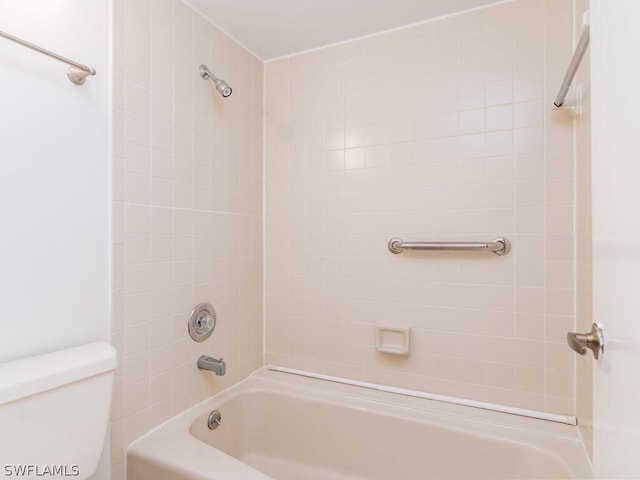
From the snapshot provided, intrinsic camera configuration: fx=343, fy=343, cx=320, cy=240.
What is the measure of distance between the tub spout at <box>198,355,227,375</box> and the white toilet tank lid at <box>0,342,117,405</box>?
0.47 meters

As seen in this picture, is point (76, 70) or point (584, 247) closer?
point (76, 70)

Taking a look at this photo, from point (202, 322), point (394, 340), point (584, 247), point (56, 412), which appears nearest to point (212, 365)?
point (202, 322)

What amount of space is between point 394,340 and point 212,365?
814 mm

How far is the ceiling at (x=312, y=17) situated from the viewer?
142 cm

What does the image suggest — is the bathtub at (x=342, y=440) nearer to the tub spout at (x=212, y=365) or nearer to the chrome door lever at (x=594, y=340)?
the tub spout at (x=212, y=365)

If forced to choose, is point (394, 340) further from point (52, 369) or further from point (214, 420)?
point (52, 369)

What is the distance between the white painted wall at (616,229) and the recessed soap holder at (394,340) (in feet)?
2.77

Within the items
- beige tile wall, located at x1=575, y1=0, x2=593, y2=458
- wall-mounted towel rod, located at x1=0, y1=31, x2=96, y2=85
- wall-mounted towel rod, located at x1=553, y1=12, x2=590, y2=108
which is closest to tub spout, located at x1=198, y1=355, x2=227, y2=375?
wall-mounted towel rod, located at x1=0, y1=31, x2=96, y2=85

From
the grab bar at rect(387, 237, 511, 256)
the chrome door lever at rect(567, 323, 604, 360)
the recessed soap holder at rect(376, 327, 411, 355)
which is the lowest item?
the recessed soap holder at rect(376, 327, 411, 355)

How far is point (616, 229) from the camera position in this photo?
563 mm

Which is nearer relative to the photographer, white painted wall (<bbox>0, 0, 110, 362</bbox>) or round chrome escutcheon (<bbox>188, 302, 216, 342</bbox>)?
white painted wall (<bbox>0, 0, 110, 362</bbox>)

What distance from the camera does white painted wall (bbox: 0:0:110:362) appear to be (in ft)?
2.95

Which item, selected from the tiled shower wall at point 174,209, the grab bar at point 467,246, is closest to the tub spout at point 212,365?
the tiled shower wall at point 174,209

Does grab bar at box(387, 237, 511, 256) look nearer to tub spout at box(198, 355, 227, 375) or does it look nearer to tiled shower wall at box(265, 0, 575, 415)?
tiled shower wall at box(265, 0, 575, 415)
